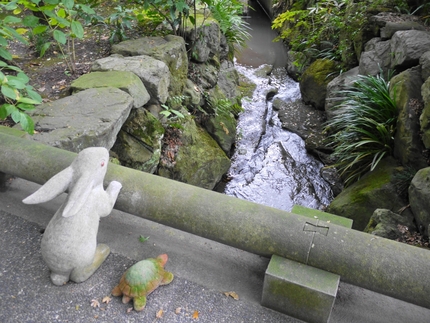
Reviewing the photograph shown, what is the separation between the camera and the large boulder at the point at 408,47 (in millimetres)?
4820

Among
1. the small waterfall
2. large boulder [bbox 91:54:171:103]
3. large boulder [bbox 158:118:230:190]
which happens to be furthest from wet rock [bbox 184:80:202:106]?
the small waterfall

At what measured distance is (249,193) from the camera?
578cm

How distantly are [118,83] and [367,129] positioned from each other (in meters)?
3.29

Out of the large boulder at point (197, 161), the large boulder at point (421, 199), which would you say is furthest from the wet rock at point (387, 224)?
the large boulder at point (197, 161)

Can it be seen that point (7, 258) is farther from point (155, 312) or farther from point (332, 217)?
point (332, 217)

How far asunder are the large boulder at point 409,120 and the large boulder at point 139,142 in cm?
289

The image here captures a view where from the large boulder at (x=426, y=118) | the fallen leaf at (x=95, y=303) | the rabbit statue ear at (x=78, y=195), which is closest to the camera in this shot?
the rabbit statue ear at (x=78, y=195)

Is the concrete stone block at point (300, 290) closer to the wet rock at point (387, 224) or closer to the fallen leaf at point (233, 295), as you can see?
the fallen leaf at point (233, 295)

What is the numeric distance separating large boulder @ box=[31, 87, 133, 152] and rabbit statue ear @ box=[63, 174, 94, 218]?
120cm

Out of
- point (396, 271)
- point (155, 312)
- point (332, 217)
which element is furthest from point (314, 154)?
point (155, 312)

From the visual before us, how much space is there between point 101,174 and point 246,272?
3.87ft

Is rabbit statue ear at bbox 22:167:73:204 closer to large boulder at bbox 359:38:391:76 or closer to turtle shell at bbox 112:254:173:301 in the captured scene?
turtle shell at bbox 112:254:173:301

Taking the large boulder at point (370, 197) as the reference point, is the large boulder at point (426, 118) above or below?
above

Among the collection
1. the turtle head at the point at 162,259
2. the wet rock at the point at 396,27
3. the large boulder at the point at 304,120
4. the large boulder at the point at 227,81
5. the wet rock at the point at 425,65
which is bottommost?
the large boulder at the point at 304,120
